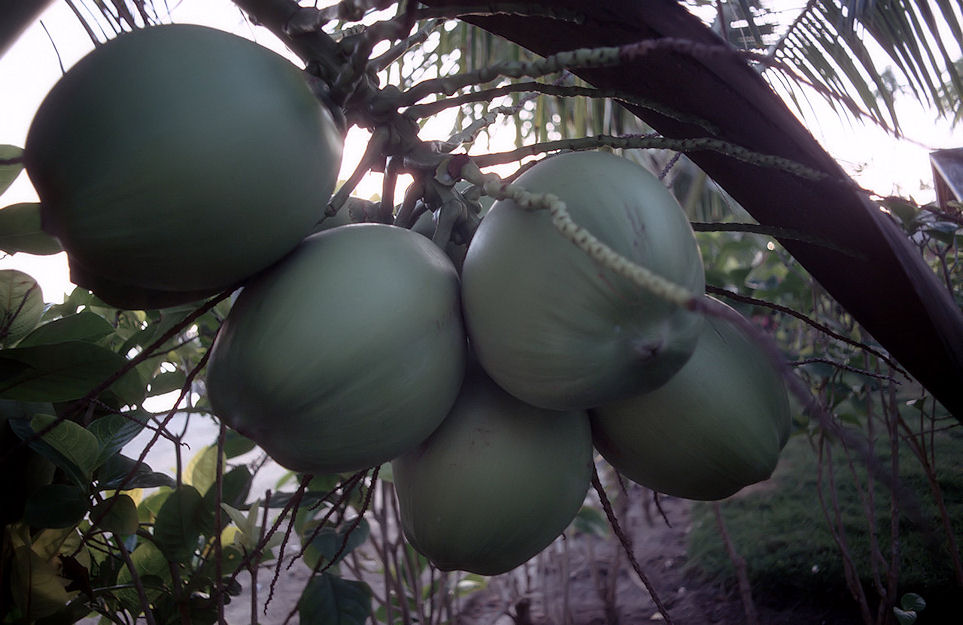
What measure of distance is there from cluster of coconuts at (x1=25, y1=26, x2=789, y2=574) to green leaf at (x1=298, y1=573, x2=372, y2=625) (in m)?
0.46

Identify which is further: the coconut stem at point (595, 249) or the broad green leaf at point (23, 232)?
the broad green leaf at point (23, 232)

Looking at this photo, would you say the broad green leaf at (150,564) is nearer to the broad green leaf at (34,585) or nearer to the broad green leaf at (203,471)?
the broad green leaf at (203,471)

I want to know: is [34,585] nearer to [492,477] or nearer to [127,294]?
[127,294]

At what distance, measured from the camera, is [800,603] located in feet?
6.43

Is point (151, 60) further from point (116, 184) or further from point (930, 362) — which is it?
point (930, 362)

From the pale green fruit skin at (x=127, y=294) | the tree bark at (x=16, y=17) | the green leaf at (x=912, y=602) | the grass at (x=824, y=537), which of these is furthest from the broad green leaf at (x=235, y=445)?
the grass at (x=824, y=537)

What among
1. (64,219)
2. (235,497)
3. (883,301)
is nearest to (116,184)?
(64,219)

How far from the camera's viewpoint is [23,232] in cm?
71

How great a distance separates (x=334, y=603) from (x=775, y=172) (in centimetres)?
81

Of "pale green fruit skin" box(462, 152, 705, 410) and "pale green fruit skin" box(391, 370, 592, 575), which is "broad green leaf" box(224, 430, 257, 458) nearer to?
"pale green fruit skin" box(391, 370, 592, 575)

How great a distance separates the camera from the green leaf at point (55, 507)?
0.75 m

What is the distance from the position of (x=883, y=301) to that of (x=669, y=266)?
210 mm

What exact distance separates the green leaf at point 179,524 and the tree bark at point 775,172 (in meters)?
0.71

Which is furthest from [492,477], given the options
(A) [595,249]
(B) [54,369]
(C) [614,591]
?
(C) [614,591]
